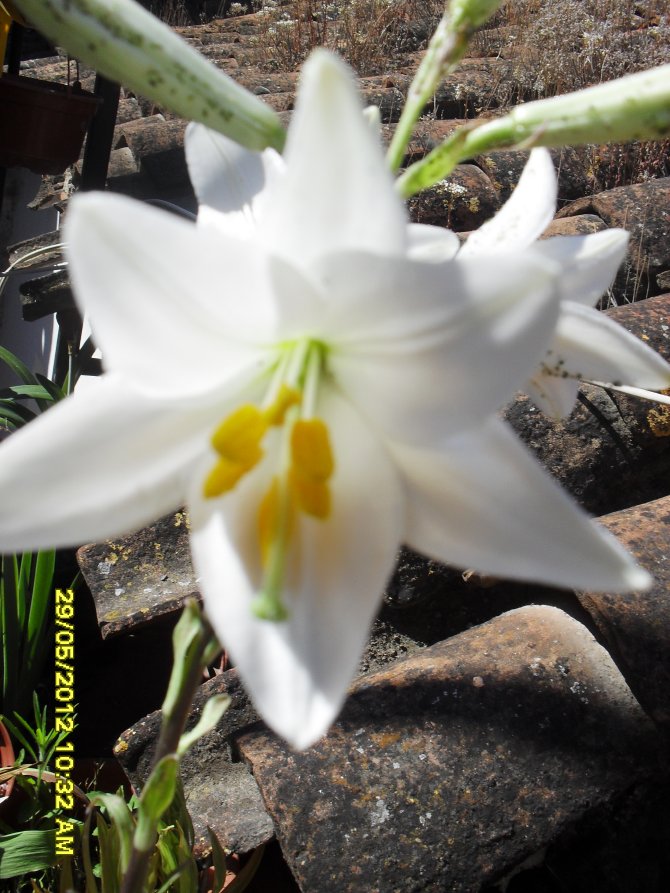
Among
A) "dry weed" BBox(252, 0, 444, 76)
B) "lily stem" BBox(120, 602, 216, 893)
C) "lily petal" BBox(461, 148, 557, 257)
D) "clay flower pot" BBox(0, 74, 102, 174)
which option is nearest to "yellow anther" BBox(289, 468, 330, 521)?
"lily stem" BBox(120, 602, 216, 893)

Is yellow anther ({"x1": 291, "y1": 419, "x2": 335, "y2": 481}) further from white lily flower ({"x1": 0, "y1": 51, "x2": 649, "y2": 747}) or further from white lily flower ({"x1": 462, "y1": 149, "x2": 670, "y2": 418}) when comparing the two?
white lily flower ({"x1": 462, "y1": 149, "x2": 670, "y2": 418})

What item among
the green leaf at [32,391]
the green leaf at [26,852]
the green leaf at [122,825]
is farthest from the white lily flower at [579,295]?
the green leaf at [32,391]

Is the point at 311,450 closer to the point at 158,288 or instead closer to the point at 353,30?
the point at 158,288

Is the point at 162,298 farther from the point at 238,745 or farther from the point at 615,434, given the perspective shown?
the point at 615,434

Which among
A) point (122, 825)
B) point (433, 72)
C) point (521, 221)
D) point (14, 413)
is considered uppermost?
point (433, 72)

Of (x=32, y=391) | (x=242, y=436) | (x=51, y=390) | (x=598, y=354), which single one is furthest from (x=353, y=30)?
(x=242, y=436)

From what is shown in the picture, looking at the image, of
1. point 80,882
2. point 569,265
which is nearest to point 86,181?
point 80,882

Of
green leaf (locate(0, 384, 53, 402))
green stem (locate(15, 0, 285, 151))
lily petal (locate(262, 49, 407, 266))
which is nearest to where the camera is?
lily petal (locate(262, 49, 407, 266))
